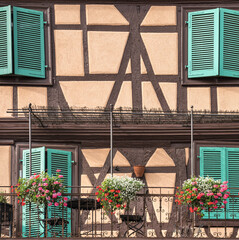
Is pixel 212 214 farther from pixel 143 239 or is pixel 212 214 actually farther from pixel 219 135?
pixel 143 239

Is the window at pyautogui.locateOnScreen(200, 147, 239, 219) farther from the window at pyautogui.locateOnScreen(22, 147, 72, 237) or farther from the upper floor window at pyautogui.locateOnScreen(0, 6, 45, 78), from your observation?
the upper floor window at pyautogui.locateOnScreen(0, 6, 45, 78)

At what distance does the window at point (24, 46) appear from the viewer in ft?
51.4

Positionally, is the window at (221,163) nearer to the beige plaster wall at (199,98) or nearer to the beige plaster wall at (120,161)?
the beige plaster wall at (199,98)

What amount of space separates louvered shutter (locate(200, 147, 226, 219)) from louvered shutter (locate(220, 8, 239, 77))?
5.80 ft

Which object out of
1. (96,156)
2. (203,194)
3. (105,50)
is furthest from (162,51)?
(203,194)

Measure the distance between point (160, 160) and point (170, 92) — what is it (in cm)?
157

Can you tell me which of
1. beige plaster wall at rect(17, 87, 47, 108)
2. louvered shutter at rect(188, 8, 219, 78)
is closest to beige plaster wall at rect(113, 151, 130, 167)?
beige plaster wall at rect(17, 87, 47, 108)

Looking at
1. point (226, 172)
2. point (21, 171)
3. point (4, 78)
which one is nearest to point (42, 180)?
point (21, 171)

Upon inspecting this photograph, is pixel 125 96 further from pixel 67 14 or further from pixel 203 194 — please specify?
pixel 203 194

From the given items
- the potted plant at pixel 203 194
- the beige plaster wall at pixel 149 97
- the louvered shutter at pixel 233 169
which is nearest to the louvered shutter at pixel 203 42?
the beige plaster wall at pixel 149 97

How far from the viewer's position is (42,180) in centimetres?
1344

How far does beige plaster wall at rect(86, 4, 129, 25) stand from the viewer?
16.0 meters

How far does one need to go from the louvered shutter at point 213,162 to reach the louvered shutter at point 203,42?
1725mm

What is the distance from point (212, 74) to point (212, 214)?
3140mm
